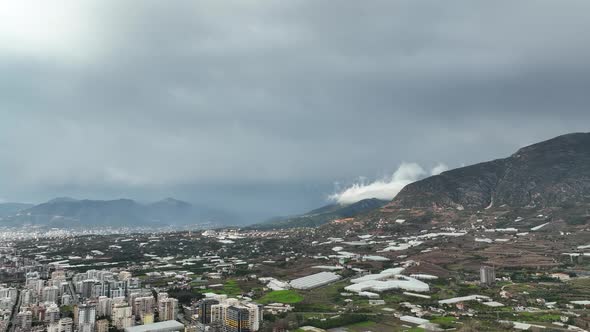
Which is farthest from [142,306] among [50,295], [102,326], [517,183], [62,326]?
[517,183]

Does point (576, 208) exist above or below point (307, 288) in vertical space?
above

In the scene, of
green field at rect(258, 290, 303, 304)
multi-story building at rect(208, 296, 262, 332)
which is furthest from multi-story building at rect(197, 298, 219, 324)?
green field at rect(258, 290, 303, 304)

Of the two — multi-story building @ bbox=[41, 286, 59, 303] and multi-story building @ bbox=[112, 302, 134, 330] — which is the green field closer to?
multi-story building @ bbox=[112, 302, 134, 330]

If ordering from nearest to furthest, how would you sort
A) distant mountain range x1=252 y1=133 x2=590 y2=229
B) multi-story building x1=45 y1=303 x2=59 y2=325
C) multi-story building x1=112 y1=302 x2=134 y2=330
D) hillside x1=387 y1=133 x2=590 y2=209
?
1. multi-story building x1=112 y1=302 x2=134 y2=330
2. multi-story building x1=45 y1=303 x2=59 y2=325
3. distant mountain range x1=252 y1=133 x2=590 y2=229
4. hillside x1=387 y1=133 x2=590 y2=209

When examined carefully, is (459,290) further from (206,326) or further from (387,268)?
(206,326)

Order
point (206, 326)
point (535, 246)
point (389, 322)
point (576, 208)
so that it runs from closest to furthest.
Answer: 1. point (206, 326)
2. point (389, 322)
3. point (535, 246)
4. point (576, 208)

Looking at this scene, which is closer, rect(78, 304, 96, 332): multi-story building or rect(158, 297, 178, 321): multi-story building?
rect(78, 304, 96, 332): multi-story building

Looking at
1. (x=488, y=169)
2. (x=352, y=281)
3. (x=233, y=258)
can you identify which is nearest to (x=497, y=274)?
(x=352, y=281)
